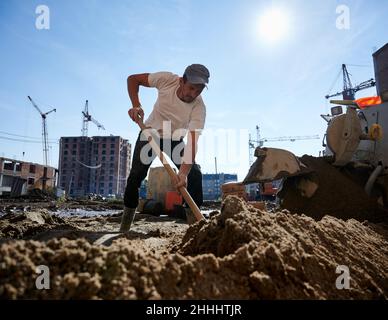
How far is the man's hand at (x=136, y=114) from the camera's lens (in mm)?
3279

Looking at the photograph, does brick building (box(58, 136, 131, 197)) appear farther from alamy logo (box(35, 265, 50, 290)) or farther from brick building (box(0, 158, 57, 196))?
alamy logo (box(35, 265, 50, 290))

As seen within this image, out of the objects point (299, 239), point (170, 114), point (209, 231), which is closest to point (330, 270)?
point (299, 239)

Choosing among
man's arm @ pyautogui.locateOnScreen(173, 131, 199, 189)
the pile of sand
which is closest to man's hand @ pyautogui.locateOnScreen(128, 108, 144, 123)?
man's arm @ pyautogui.locateOnScreen(173, 131, 199, 189)

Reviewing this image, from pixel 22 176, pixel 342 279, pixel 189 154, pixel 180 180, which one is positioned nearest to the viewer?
pixel 342 279

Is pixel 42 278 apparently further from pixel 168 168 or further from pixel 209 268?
pixel 168 168

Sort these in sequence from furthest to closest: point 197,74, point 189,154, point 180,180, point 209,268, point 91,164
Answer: point 91,164, point 189,154, point 197,74, point 180,180, point 209,268

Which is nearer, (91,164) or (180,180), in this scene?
(180,180)

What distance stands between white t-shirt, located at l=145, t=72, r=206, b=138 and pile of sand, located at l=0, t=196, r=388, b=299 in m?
1.76

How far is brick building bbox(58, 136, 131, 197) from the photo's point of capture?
3027 inches

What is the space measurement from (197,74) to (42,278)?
8.07 feet

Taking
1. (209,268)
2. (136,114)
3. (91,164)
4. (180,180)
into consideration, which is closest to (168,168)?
(180,180)

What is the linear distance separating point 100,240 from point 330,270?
4.96 feet

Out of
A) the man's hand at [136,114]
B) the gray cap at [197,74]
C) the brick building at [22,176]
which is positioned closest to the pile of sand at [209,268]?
the gray cap at [197,74]

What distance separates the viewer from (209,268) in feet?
3.55
